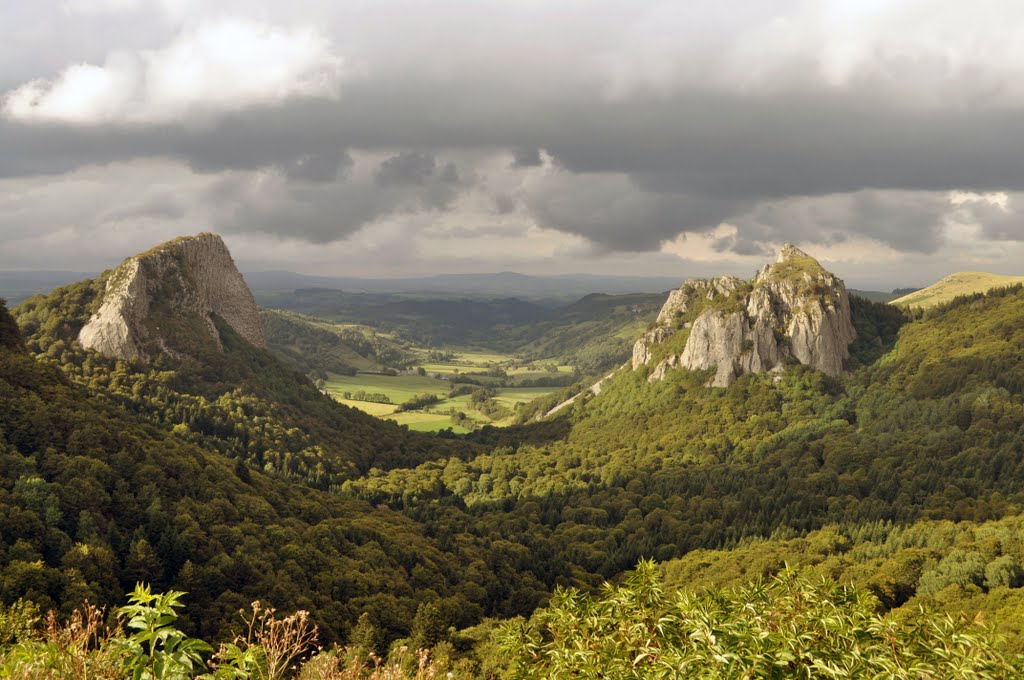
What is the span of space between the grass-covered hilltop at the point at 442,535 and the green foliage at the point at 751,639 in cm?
13

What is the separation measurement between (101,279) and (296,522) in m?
138

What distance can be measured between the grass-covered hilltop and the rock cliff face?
0.82 metres

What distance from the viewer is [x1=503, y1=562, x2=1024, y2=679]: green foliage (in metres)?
16.1

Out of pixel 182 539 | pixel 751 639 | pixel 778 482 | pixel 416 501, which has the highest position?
pixel 751 639

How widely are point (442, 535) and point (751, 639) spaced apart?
11550 cm

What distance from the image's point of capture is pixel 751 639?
55.7 feet

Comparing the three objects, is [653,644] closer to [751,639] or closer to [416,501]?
[751,639]

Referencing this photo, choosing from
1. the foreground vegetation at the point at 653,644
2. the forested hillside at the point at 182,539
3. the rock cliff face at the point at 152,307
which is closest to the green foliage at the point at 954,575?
the forested hillside at the point at 182,539

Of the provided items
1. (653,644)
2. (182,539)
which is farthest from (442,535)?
(653,644)

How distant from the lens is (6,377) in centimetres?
8244

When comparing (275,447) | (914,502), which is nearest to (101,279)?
(275,447)

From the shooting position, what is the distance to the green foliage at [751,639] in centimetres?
1611

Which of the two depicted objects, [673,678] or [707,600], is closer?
[673,678]

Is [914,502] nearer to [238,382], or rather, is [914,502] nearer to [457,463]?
[457,463]
